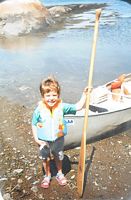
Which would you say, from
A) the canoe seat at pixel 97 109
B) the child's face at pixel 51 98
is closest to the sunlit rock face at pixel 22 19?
the canoe seat at pixel 97 109

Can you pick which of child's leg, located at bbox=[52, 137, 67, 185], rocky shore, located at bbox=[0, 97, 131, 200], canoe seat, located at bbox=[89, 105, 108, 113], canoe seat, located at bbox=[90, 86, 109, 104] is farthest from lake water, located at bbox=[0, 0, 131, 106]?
child's leg, located at bbox=[52, 137, 67, 185]

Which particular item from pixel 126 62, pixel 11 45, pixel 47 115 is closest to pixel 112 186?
pixel 47 115

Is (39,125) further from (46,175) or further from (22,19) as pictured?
(22,19)

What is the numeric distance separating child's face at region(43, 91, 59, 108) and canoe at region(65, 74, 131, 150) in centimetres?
107

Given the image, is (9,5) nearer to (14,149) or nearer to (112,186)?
(14,149)

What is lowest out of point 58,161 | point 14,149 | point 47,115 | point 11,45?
point 11,45

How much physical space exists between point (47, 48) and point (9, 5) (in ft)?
19.7

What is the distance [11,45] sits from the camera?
1681 cm

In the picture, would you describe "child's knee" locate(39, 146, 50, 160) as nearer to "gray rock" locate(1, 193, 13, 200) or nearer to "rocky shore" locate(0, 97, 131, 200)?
"rocky shore" locate(0, 97, 131, 200)

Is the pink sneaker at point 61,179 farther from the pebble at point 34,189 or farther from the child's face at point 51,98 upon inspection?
the child's face at point 51,98

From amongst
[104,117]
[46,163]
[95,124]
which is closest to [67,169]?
[46,163]

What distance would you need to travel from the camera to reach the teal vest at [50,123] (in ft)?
15.1

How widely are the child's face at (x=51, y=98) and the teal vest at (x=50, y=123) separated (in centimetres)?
8

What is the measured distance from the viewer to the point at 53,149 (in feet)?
16.1
